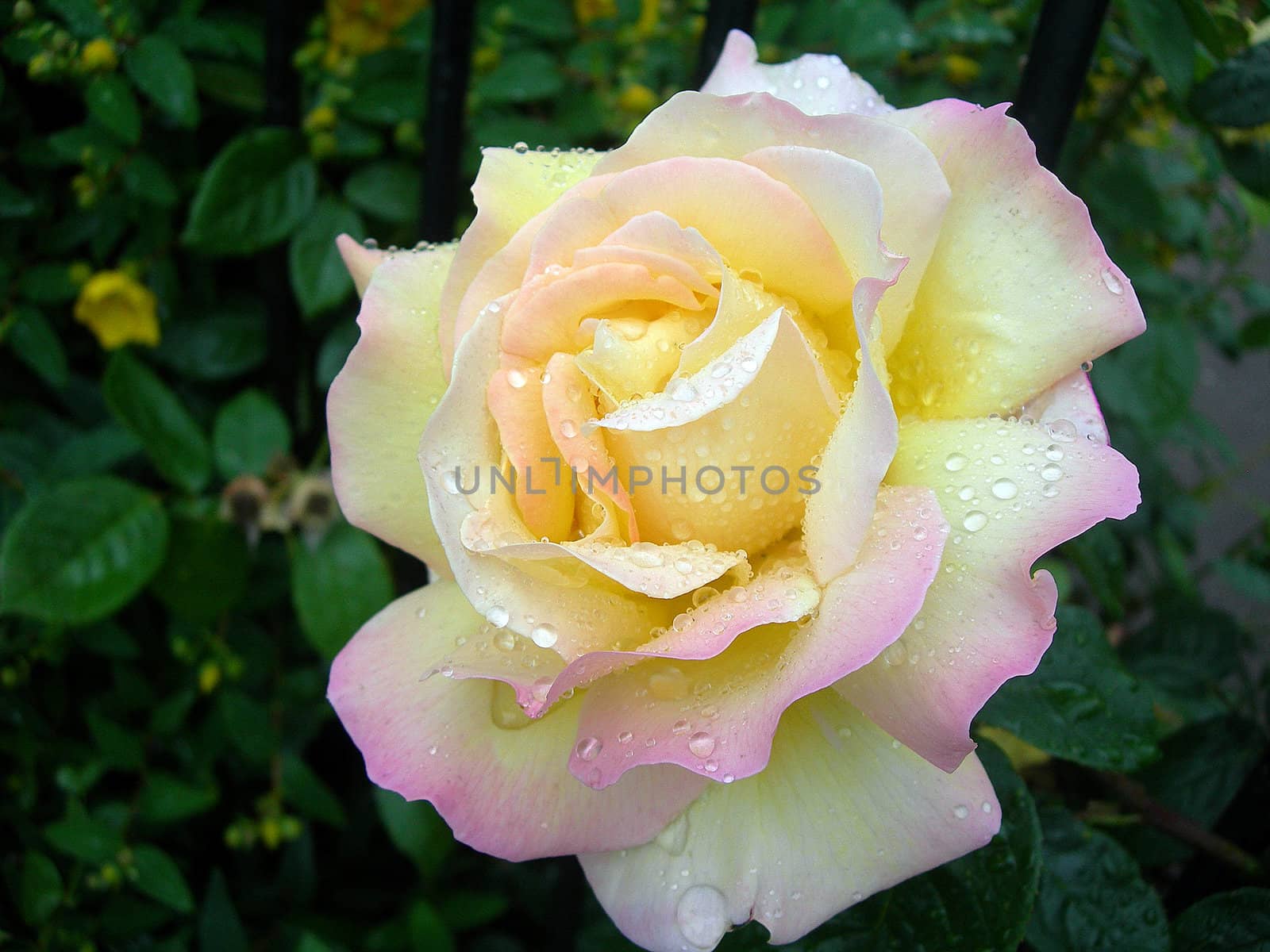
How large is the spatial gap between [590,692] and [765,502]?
119 millimetres

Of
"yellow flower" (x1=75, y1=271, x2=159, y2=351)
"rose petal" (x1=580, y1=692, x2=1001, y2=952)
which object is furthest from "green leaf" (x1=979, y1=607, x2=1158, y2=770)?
"yellow flower" (x1=75, y1=271, x2=159, y2=351)

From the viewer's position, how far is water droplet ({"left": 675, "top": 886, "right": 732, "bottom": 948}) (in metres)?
0.38

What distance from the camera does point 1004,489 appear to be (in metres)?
0.36

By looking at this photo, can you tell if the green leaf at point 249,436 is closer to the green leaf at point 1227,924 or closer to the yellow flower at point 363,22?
the yellow flower at point 363,22

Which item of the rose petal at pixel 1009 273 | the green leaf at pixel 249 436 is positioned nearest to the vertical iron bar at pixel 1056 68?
the rose petal at pixel 1009 273

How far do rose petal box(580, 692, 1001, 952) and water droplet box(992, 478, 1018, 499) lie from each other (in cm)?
12

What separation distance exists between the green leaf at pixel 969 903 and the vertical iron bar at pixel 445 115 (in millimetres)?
631

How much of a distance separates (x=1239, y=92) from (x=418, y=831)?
97cm

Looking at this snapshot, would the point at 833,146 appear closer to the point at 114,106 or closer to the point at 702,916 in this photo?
the point at 702,916

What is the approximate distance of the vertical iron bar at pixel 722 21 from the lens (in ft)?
2.02

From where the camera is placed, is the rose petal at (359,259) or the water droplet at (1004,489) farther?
the rose petal at (359,259)

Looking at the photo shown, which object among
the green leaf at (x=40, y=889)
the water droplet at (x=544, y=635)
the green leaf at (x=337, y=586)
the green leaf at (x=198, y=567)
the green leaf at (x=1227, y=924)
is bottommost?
the green leaf at (x=40, y=889)

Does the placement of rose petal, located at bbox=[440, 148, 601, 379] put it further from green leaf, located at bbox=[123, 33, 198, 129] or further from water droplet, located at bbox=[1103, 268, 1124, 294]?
green leaf, located at bbox=[123, 33, 198, 129]

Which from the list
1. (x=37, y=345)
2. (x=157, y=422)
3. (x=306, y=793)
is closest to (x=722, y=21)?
(x=157, y=422)
